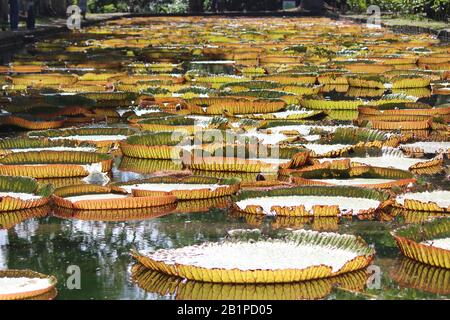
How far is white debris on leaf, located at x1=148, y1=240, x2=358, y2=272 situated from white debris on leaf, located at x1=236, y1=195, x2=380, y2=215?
765mm

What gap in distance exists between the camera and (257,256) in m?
4.69

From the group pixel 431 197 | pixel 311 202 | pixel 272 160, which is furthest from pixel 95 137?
pixel 431 197

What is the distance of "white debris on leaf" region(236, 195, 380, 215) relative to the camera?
5.66 m

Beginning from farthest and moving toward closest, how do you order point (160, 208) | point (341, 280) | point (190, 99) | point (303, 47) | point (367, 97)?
point (303, 47), point (367, 97), point (190, 99), point (160, 208), point (341, 280)

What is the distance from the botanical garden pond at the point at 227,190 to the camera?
449 centimetres

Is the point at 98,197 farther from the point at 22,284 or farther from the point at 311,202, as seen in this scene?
the point at 22,284

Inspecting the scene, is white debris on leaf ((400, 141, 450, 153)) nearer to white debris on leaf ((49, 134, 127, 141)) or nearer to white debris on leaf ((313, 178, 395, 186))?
white debris on leaf ((313, 178, 395, 186))

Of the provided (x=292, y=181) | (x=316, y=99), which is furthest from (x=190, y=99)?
(x=292, y=181)

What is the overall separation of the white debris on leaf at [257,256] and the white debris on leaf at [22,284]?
54cm

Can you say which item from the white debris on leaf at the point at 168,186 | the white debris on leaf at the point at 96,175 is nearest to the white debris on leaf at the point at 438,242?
the white debris on leaf at the point at 168,186

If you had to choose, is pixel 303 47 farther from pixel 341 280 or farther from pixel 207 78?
pixel 341 280

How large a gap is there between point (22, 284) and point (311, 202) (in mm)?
1942
